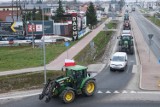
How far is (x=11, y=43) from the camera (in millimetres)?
58375

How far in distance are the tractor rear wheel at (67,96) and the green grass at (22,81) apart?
208 inches

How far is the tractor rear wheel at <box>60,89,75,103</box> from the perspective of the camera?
69.4 feet

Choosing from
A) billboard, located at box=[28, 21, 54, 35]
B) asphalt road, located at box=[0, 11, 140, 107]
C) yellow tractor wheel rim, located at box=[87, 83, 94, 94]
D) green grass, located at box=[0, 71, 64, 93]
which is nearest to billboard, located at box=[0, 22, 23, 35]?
billboard, located at box=[28, 21, 54, 35]

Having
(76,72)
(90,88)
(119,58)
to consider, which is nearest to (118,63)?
(119,58)

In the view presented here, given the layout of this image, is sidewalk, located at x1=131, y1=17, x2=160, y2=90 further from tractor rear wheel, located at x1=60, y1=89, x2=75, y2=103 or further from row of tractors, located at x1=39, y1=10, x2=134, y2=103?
tractor rear wheel, located at x1=60, y1=89, x2=75, y2=103

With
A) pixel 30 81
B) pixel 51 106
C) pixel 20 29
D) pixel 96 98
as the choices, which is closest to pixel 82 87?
pixel 96 98

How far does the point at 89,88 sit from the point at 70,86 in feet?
5.79

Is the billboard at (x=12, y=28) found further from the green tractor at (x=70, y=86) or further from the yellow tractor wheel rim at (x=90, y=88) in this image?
the green tractor at (x=70, y=86)

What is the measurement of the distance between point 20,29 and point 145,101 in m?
47.8

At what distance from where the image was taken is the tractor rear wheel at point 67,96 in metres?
21.1

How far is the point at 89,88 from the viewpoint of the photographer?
2334cm

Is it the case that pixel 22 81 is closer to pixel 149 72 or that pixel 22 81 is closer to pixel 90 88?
pixel 90 88

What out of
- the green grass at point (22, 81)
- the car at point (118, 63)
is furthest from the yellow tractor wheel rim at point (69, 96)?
the car at point (118, 63)

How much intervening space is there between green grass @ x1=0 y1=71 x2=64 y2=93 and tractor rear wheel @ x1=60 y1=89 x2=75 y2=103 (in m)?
5.28
